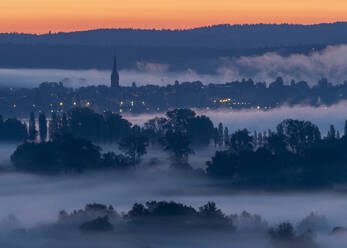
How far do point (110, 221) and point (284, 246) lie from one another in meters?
22.0

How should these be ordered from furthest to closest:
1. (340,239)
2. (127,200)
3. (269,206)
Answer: (127,200)
(269,206)
(340,239)

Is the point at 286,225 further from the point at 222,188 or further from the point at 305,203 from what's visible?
the point at 222,188

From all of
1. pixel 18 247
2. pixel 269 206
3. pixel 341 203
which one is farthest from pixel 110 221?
pixel 341 203

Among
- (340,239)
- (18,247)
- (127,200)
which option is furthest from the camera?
(127,200)

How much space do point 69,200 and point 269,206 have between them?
1220 inches

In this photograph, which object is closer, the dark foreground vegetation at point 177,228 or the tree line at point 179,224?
the dark foreground vegetation at point 177,228

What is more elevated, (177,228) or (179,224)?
(179,224)

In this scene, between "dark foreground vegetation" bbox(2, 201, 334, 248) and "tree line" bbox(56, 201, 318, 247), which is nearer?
"dark foreground vegetation" bbox(2, 201, 334, 248)

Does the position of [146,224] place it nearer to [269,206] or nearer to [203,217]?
[203,217]

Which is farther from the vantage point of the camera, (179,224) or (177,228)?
(179,224)

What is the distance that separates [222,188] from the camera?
198 m

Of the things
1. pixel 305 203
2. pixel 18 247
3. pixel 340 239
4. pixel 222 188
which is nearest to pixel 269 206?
pixel 305 203

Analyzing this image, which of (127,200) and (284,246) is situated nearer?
(284,246)

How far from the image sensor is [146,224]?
145 m
